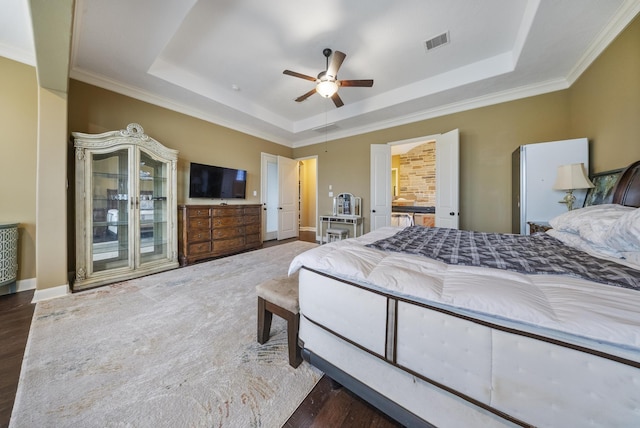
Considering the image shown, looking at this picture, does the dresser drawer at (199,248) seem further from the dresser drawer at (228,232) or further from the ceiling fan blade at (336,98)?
the ceiling fan blade at (336,98)

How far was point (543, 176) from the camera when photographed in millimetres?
2639

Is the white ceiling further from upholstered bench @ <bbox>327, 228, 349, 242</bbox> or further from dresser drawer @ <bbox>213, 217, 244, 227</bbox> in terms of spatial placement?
upholstered bench @ <bbox>327, 228, 349, 242</bbox>

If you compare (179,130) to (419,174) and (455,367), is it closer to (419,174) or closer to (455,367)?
(455,367)

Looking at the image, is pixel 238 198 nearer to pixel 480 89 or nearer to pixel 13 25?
pixel 13 25

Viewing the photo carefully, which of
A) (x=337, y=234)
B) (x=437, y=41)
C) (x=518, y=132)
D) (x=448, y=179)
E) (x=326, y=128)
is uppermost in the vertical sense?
(x=437, y=41)

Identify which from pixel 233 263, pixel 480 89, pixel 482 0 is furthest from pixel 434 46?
pixel 233 263

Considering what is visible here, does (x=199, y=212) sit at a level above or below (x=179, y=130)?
below

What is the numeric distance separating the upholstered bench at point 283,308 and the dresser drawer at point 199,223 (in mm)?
2664

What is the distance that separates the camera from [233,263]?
352cm

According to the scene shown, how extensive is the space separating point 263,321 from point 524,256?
1.77 meters

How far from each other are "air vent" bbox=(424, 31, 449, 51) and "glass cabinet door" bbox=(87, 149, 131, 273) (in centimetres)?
422

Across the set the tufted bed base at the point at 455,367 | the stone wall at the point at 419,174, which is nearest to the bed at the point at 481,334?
the tufted bed base at the point at 455,367

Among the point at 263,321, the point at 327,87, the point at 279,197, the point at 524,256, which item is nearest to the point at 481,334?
the point at 524,256

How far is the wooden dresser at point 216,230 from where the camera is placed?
3498 mm
